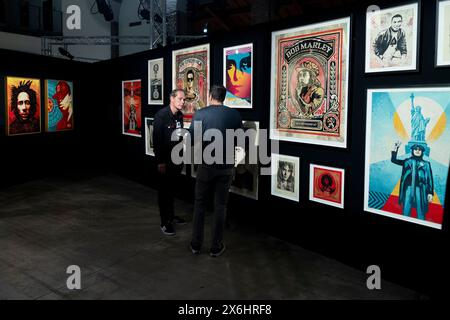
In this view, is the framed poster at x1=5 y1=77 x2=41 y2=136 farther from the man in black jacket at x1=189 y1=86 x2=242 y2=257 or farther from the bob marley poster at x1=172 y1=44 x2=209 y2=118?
the man in black jacket at x1=189 y1=86 x2=242 y2=257

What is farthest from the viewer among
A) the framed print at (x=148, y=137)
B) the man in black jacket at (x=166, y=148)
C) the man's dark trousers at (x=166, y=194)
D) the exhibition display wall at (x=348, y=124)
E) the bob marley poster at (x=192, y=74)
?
the framed print at (x=148, y=137)

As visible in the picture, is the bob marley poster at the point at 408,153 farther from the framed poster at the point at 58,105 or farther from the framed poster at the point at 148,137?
the framed poster at the point at 58,105

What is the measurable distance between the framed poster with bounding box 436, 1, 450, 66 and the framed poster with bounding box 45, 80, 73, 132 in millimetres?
6755

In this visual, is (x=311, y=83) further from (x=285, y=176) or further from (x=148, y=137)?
(x=148, y=137)

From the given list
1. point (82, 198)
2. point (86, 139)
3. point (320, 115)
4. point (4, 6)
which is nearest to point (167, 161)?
point (320, 115)

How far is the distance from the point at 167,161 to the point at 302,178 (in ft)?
5.05

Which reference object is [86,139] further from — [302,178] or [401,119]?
[401,119]

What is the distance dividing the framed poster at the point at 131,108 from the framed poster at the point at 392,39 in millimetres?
4382

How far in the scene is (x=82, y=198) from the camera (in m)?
5.97

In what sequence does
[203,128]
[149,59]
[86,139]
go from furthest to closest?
[86,139]
[149,59]
[203,128]

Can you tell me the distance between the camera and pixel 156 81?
245 inches

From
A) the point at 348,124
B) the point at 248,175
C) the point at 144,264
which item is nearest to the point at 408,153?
the point at 348,124

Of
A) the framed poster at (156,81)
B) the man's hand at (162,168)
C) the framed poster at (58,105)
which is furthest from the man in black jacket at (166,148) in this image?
the framed poster at (58,105)

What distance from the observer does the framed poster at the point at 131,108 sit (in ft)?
22.3
